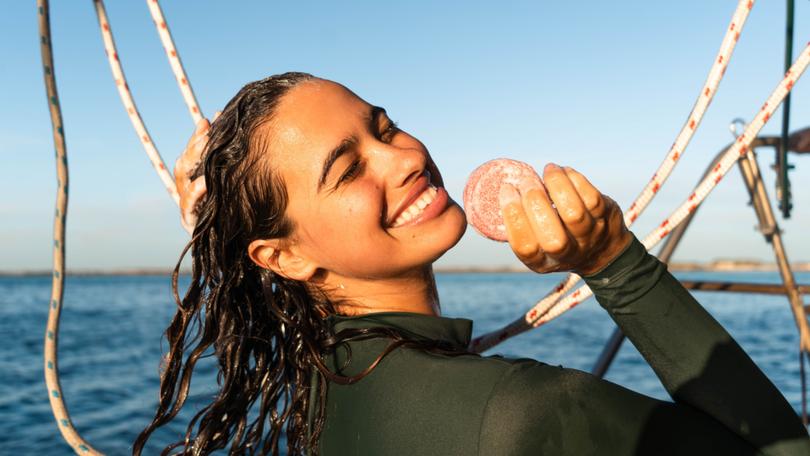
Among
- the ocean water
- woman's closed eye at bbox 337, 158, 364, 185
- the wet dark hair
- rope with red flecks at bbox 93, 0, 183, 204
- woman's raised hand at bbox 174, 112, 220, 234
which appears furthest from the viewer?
the ocean water

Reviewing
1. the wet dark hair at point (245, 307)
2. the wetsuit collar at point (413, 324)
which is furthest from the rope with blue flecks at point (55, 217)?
the wetsuit collar at point (413, 324)

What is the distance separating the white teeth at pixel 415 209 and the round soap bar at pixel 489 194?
8cm

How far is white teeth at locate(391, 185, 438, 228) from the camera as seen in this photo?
1619 mm

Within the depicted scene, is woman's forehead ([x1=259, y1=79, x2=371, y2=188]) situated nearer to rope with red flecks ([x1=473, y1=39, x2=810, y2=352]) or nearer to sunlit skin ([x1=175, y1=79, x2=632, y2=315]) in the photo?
sunlit skin ([x1=175, y1=79, x2=632, y2=315])

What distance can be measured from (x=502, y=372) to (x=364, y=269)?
49 centimetres

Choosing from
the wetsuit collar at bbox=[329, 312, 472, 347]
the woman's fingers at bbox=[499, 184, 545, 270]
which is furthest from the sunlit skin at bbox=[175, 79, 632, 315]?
the woman's fingers at bbox=[499, 184, 545, 270]

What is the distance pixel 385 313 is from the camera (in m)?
1.63

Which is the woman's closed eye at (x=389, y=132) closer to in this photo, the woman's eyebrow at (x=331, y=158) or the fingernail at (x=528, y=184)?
the woman's eyebrow at (x=331, y=158)

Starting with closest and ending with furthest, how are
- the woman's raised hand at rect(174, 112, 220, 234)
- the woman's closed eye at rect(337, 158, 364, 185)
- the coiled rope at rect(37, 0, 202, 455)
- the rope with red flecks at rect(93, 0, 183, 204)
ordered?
the woman's closed eye at rect(337, 158, 364, 185) < the woman's raised hand at rect(174, 112, 220, 234) < the coiled rope at rect(37, 0, 202, 455) < the rope with red flecks at rect(93, 0, 183, 204)

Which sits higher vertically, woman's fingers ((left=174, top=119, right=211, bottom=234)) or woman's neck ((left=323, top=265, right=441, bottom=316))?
woman's fingers ((left=174, top=119, right=211, bottom=234))

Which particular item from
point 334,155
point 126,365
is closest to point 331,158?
point 334,155

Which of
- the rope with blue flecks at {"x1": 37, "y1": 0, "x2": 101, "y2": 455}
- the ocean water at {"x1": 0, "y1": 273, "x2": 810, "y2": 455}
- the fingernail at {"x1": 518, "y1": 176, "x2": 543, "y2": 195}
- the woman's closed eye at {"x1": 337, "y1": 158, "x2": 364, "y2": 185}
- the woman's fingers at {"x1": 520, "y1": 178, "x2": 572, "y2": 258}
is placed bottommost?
the ocean water at {"x1": 0, "y1": 273, "x2": 810, "y2": 455}

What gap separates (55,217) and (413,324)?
152 cm

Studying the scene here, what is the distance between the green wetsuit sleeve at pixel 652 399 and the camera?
120 centimetres
